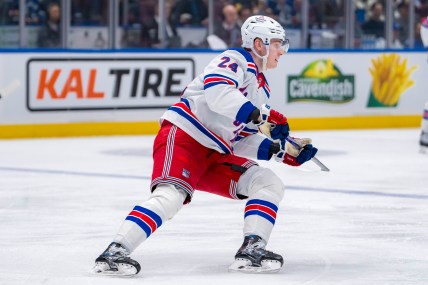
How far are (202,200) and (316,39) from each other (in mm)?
7530

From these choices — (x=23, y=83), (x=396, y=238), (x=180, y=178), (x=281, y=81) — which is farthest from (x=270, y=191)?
(x=281, y=81)

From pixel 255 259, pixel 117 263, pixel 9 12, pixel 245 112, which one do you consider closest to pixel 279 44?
pixel 245 112

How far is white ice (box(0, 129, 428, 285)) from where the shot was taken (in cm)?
492

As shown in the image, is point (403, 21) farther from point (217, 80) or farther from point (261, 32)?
point (217, 80)

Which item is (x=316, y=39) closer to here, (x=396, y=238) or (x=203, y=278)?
(x=396, y=238)

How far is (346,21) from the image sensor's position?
1506 cm

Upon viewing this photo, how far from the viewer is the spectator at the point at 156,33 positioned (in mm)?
13688

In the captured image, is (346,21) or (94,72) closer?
(94,72)

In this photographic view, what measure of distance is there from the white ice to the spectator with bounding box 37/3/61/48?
2164mm

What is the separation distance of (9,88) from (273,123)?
789cm

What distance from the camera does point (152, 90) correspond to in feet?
43.8

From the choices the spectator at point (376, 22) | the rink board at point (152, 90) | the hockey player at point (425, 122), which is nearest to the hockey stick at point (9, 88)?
the rink board at point (152, 90)

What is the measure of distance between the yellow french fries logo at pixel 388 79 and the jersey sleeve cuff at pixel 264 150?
32.2 feet

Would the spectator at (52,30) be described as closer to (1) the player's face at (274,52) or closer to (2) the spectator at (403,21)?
Answer: (2) the spectator at (403,21)
